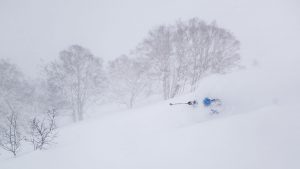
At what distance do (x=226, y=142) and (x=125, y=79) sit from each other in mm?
23720

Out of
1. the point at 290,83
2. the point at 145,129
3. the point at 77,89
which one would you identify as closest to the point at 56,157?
the point at 145,129

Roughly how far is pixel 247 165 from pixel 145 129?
5872 millimetres

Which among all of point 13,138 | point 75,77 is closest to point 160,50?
point 75,77

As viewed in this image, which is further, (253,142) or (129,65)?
(129,65)

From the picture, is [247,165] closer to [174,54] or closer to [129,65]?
[174,54]

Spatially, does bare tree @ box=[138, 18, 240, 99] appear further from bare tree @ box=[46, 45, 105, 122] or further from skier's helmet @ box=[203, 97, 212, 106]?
skier's helmet @ box=[203, 97, 212, 106]

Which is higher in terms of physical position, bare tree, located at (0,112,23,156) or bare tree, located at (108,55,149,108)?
bare tree, located at (108,55,149,108)

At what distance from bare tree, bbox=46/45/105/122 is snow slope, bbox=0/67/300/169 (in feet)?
61.5

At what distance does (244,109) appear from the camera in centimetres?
763

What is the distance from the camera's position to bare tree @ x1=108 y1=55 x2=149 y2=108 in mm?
27422

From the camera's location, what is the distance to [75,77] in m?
26.1

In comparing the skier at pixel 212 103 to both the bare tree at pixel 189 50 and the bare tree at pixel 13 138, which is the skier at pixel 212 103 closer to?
the bare tree at pixel 13 138

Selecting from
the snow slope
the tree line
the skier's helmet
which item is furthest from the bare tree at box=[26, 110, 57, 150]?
the tree line

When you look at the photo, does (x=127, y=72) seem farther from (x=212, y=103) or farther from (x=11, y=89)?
(x=212, y=103)
